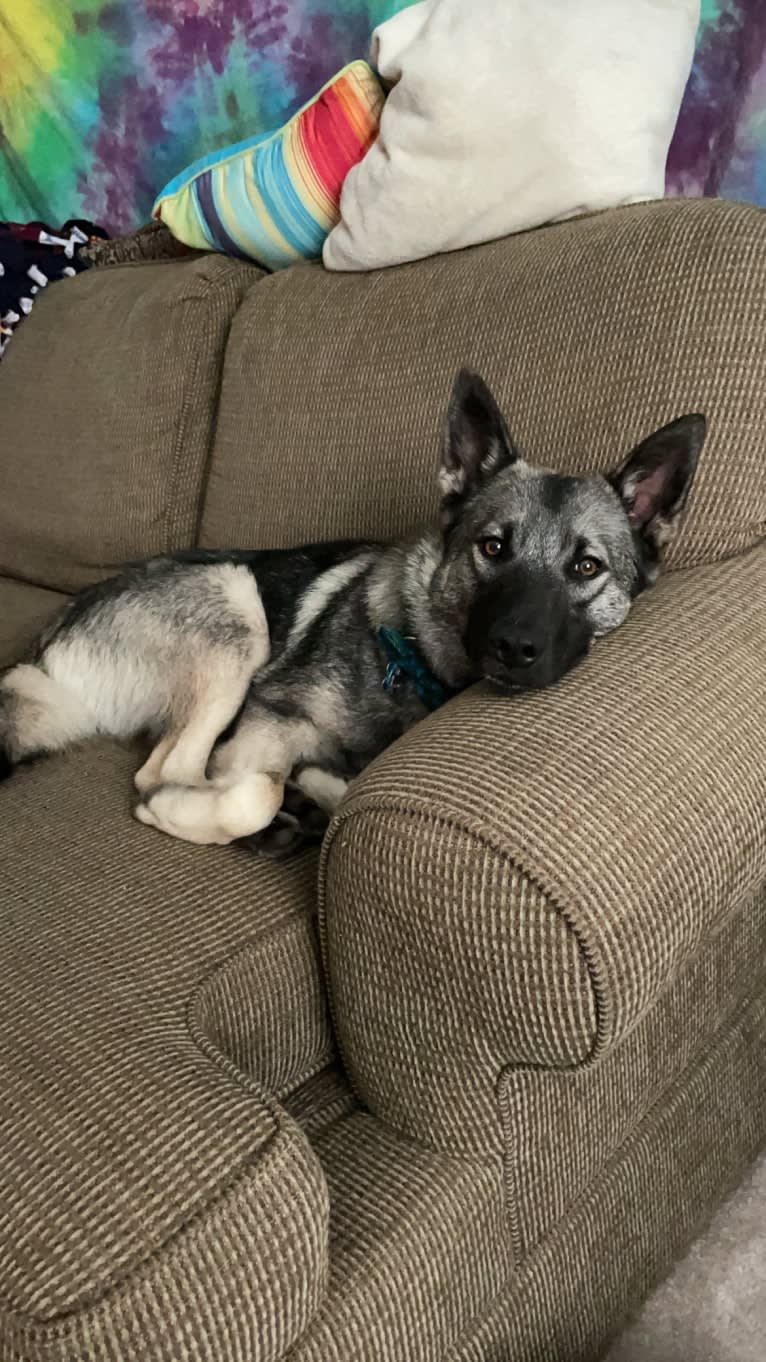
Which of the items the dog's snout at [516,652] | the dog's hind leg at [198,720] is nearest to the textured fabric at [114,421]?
the dog's hind leg at [198,720]

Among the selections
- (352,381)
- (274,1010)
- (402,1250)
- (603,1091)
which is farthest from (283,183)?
(402,1250)

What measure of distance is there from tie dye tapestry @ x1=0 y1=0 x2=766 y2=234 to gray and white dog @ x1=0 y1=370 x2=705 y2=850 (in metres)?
0.89

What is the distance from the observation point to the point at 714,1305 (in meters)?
1.44

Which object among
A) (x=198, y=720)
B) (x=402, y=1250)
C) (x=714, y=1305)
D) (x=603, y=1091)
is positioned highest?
(x=198, y=720)

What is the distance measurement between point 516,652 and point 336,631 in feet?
1.89

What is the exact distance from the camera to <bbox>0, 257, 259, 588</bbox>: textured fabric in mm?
2416

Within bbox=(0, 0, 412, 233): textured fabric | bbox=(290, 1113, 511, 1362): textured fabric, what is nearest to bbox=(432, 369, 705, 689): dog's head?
bbox=(290, 1113, 511, 1362): textured fabric

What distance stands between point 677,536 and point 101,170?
2.58m

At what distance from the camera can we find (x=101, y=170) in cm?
313

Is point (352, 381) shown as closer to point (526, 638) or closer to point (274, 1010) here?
point (526, 638)

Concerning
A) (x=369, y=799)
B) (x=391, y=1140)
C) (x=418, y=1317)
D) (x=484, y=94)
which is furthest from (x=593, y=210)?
(x=418, y=1317)

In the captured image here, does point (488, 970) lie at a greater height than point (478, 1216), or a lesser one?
greater

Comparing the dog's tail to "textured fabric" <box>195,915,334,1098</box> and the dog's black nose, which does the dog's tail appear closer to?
"textured fabric" <box>195,915,334,1098</box>

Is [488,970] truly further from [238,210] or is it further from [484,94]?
[238,210]
